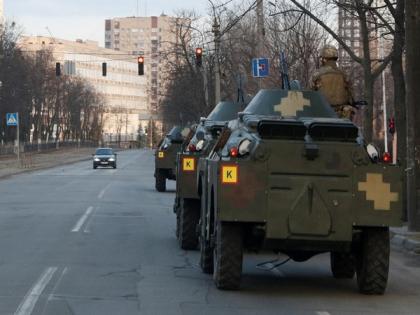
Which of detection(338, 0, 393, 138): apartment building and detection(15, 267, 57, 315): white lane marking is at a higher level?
detection(338, 0, 393, 138): apartment building

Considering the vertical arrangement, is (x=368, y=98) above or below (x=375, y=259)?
above

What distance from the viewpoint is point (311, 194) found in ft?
33.0

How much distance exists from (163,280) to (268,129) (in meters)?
2.58

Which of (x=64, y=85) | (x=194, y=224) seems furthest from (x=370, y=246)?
(x=64, y=85)

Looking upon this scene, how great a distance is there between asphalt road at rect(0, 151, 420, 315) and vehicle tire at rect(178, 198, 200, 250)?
331 mm

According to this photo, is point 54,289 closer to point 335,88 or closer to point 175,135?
point 335,88

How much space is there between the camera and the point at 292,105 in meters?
12.0

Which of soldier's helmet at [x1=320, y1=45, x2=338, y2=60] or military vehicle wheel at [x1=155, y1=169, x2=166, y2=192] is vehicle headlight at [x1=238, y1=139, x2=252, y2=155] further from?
military vehicle wheel at [x1=155, y1=169, x2=166, y2=192]

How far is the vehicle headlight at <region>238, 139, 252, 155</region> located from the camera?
10.2 meters

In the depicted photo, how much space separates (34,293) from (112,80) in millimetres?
177786

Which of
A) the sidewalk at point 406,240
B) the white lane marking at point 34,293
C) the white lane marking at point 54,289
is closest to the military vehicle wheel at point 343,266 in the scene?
the sidewalk at point 406,240

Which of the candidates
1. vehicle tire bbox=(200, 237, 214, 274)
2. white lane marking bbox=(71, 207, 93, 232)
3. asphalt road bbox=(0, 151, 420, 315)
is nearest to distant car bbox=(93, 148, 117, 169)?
white lane marking bbox=(71, 207, 93, 232)

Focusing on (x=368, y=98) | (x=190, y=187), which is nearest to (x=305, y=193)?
(x=190, y=187)

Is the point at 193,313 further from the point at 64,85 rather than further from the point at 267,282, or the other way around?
the point at 64,85
